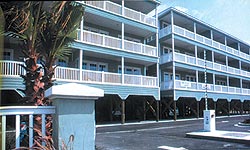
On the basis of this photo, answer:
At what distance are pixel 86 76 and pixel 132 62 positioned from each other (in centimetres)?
720

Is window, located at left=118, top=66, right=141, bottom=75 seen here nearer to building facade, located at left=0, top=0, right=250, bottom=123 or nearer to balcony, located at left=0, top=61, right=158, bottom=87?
building facade, located at left=0, top=0, right=250, bottom=123

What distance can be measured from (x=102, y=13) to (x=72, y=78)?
243 inches

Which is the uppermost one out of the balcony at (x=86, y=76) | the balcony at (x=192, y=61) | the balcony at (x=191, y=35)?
the balcony at (x=191, y=35)

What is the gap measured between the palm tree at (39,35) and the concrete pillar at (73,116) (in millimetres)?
1507

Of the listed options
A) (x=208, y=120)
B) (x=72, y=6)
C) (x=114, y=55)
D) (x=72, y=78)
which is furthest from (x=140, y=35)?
(x=72, y=6)

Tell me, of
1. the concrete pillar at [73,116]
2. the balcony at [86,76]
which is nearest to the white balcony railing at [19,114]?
the concrete pillar at [73,116]

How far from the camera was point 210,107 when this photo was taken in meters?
34.3

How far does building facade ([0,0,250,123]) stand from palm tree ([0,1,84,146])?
29.4ft

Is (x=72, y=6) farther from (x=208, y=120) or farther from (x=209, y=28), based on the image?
(x=209, y=28)

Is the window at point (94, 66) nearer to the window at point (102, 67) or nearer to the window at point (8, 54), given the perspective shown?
Result: the window at point (102, 67)

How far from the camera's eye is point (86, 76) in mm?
18281

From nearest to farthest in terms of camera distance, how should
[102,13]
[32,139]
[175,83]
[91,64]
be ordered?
[32,139]
[102,13]
[91,64]
[175,83]

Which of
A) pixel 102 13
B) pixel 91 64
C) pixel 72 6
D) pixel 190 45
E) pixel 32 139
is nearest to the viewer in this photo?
pixel 32 139

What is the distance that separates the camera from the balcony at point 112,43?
1902 cm
